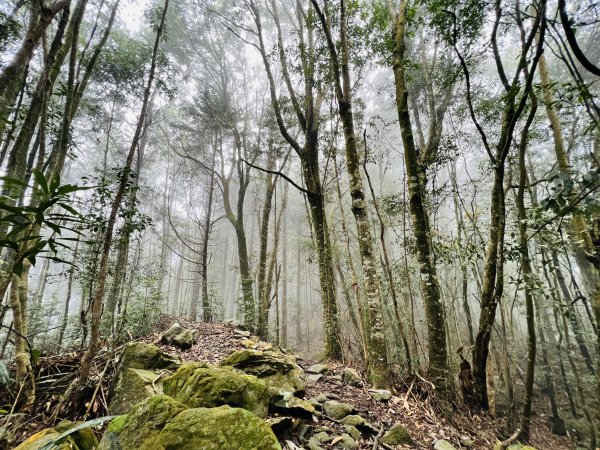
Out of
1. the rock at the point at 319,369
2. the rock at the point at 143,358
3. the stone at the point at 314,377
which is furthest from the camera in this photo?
the rock at the point at 319,369

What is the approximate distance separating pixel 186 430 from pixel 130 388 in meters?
1.66

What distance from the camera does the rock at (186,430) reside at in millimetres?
1900

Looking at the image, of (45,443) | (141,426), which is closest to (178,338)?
(45,443)

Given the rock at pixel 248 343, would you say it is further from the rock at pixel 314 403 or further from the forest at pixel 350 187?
the rock at pixel 314 403

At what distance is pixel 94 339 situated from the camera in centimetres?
304

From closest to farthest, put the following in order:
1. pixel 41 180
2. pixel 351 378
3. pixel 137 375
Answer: pixel 41 180, pixel 137 375, pixel 351 378

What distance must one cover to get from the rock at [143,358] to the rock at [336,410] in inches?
84.8

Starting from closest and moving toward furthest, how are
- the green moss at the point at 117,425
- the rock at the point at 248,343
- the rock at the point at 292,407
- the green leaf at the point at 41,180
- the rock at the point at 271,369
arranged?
the green leaf at the point at 41,180 → the green moss at the point at 117,425 → the rock at the point at 292,407 → the rock at the point at 271,369 → the rock at the point at 248,343

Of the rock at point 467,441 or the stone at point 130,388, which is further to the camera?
the rock at point 467,441

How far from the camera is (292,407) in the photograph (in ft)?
10.4

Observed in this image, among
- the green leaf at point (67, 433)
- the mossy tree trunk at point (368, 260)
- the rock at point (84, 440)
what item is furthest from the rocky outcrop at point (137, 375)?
the mossy tree trunk at point (368, 260)

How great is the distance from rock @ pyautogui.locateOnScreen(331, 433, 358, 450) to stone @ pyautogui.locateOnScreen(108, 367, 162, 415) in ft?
6.52

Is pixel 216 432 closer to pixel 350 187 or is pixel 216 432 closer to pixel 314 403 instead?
pixel 314 403

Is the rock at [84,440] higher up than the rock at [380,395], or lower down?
higher up
